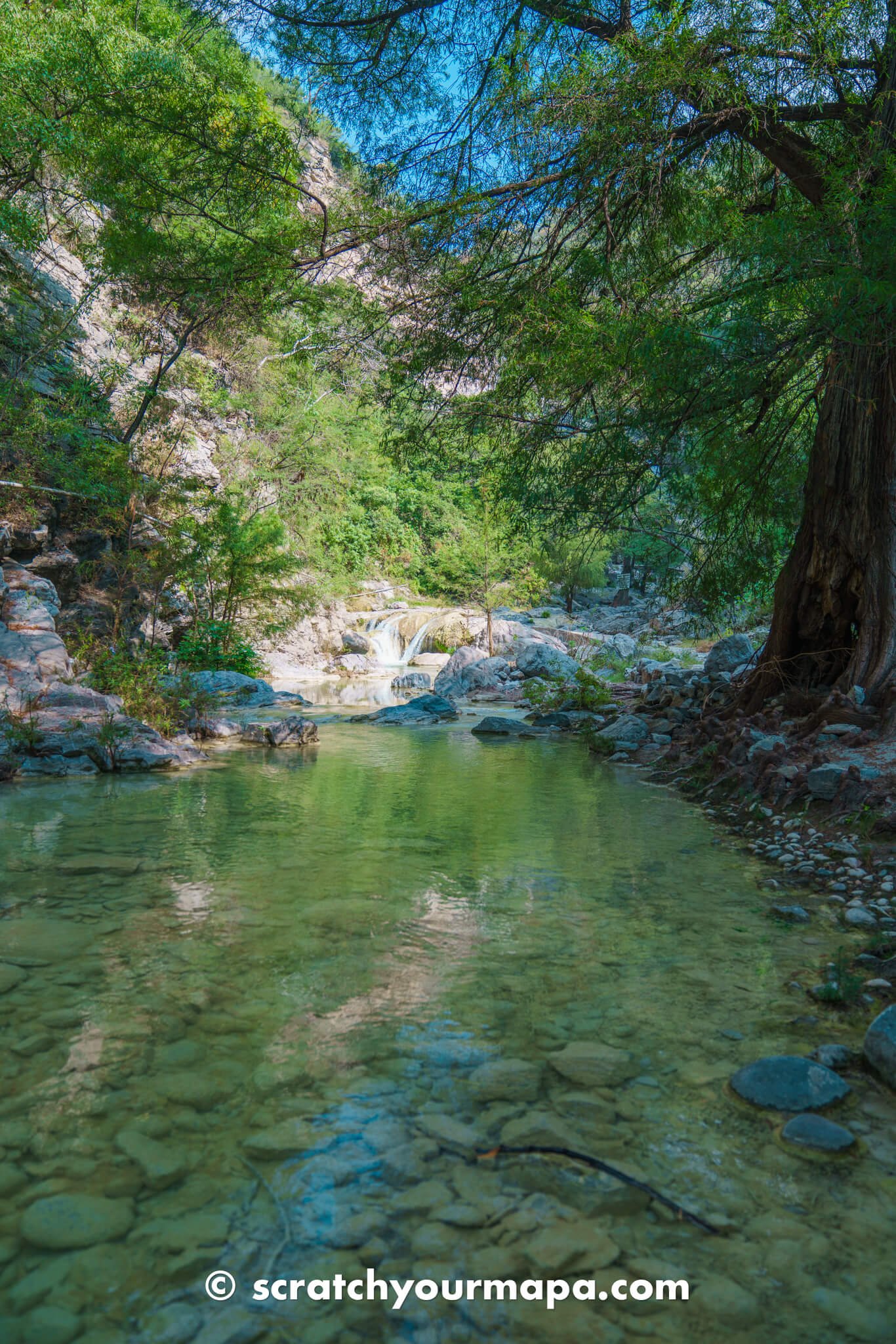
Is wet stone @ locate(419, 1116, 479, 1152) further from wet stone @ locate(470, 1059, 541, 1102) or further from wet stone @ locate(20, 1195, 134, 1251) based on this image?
wet stone @ locate(20, 1195, 134, 1251)

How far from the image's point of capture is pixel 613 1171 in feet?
6.17

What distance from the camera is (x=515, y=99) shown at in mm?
5230

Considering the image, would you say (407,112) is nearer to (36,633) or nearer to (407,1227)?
(36,633)

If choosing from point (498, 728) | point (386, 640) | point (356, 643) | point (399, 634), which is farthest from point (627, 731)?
point (399, 634)

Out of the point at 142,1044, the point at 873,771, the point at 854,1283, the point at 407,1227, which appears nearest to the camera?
the point at 854,1283

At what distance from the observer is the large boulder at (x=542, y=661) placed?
18578 mm

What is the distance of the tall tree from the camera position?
4648 millimetres

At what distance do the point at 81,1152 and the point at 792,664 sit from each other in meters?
7.05

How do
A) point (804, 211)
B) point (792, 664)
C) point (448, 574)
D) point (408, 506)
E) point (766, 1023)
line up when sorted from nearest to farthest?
point (766, 1023) → point (804, 211) → point (792, 664) → point (448, 574) → point (408, 506)

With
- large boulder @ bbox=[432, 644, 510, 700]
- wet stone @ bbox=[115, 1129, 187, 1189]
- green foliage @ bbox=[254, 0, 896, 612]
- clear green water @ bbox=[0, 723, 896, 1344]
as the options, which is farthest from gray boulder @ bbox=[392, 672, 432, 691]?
wet stone @ bbox=[115, 1129, 187, 1189]

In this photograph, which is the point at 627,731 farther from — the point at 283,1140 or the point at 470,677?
the point at 470,677

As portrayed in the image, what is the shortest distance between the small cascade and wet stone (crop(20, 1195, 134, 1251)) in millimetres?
22394

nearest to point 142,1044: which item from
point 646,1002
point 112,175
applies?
point 646,1002

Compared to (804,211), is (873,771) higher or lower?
lower
